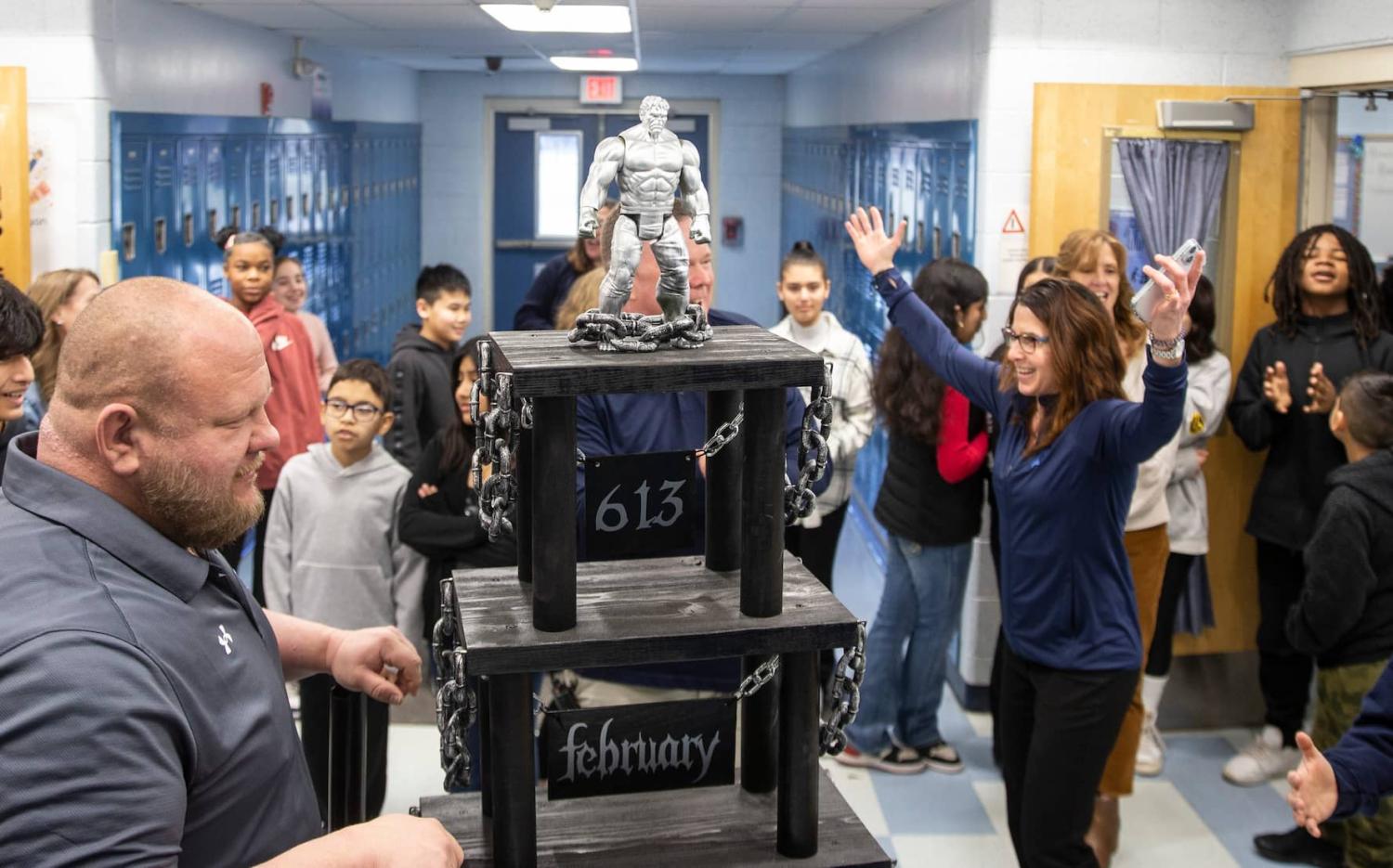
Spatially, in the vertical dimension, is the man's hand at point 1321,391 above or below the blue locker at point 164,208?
below

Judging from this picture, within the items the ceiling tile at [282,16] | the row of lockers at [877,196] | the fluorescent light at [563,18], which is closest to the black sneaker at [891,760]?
the row of lockers at [877,196]

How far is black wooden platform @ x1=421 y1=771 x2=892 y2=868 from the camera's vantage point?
1.70 meters

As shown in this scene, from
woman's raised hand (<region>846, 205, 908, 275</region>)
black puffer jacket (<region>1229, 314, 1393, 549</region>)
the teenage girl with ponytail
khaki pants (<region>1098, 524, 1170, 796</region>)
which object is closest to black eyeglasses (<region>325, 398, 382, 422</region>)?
the teenage girl with ponytail

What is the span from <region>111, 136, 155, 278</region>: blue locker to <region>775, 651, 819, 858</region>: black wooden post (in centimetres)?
393

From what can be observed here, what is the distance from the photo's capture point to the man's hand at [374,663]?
6.17ft

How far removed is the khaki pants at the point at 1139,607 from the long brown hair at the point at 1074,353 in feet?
2.73

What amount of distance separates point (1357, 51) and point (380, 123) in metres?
6.77

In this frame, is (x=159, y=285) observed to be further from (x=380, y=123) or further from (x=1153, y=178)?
(x=380, y=123)

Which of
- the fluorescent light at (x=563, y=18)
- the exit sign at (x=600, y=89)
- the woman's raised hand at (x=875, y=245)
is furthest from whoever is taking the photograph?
the exit sign at (x=600, y=89)

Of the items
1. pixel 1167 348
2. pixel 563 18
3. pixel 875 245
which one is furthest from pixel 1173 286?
pixel 563 18

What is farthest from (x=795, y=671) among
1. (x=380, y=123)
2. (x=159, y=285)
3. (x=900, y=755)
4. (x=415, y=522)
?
(x=380, y=123)

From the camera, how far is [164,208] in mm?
5398

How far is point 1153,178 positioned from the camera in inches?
179

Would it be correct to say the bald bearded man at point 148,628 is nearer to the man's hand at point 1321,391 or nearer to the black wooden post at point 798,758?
the black wooden post at point 798,758
